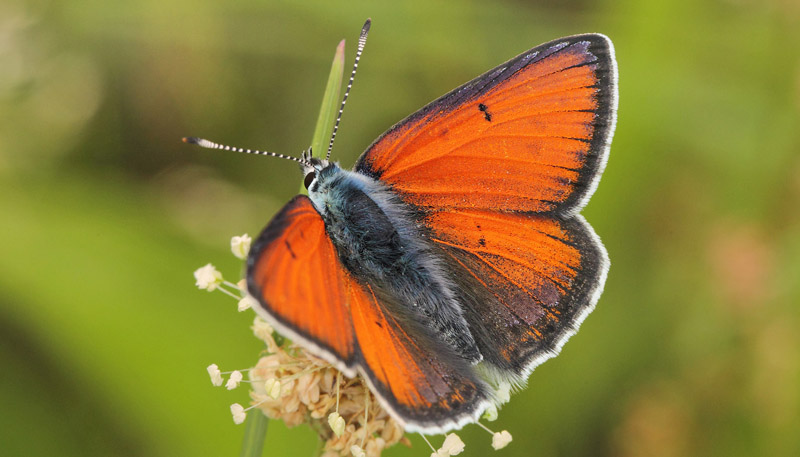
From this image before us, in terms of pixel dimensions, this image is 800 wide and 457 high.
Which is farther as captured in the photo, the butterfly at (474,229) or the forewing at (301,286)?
the butterfly at (474,229)

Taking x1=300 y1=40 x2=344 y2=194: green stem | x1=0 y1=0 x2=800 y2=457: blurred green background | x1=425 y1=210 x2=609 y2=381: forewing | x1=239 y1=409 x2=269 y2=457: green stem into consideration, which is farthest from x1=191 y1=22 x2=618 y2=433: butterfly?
x1=0 y1=0 x2=800 y2=457: blurred green background

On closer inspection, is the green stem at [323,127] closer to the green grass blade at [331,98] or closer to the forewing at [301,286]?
the green grass blade at [331,98]

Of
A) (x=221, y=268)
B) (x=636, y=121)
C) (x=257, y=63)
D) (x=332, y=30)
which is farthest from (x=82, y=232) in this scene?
(x=636, y=121)

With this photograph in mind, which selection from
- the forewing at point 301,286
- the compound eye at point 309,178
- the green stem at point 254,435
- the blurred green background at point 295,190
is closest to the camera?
the forewing at point 301,286

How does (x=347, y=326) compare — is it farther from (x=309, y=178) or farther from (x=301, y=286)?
(x=309, y=178)

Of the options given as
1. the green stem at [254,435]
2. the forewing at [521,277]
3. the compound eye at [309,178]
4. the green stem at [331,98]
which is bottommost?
the green stem at [254,435]

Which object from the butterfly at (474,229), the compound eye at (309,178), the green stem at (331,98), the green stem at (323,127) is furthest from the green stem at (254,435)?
the green stem at (331,98)

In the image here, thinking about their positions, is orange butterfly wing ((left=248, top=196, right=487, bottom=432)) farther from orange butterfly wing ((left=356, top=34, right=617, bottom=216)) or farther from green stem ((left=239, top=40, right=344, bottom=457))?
orange butterfly wing ((left=356, top=34, right=617, bottom=216))

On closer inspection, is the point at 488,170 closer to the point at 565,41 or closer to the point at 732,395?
the point at 565,41
